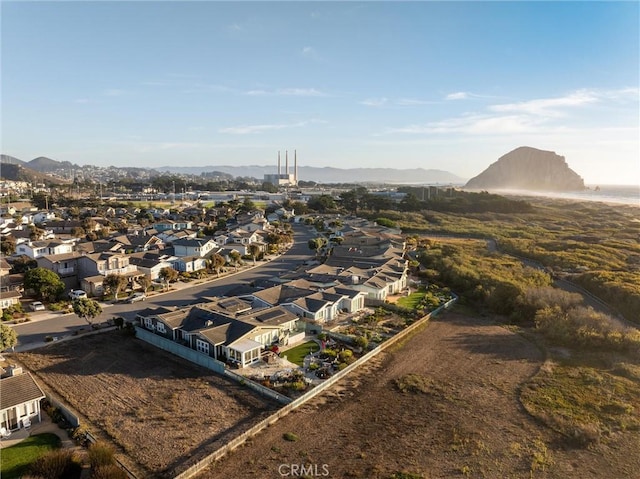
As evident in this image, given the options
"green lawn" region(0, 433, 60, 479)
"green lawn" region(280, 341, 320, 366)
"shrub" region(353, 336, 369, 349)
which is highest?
"shrub" region(353, 336, 369, 349)

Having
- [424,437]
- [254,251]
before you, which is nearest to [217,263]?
[254,251]

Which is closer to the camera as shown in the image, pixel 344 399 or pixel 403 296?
pixel 344 399

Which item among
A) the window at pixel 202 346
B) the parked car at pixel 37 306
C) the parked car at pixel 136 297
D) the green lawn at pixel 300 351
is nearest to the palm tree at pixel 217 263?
the parked car at pixel 136 297

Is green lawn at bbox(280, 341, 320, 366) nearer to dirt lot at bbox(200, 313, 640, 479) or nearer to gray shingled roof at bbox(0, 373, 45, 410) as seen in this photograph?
dirt lot at bbox(200, 313, 640, 479)

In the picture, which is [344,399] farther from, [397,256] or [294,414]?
[397,256]

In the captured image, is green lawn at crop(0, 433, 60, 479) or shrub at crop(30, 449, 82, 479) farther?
green lawn at crop(0, 433, 60, 479)

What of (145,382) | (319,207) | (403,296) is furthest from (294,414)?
(319,207)

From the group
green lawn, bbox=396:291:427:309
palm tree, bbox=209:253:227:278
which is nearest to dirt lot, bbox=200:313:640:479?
green lawn, bbox=396:291:427:309
